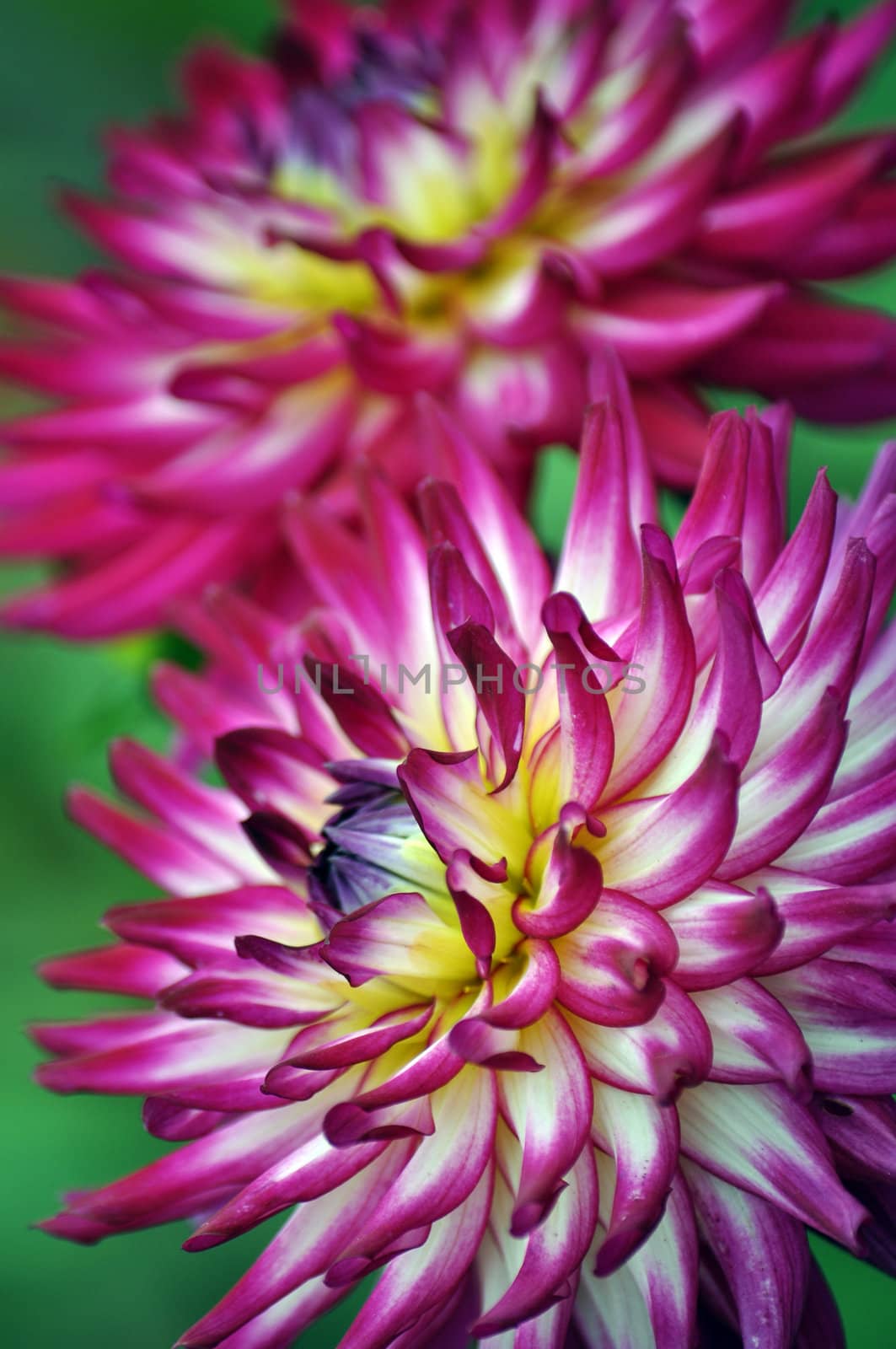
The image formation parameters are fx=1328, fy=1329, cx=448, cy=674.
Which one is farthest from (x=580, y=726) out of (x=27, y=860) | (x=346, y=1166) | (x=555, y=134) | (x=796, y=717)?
(x=27, y=860)

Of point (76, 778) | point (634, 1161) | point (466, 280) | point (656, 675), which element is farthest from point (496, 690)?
point (76, 778)

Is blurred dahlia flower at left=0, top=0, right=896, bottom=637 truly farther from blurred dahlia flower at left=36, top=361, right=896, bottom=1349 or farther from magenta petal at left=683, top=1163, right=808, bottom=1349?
magenta petal at left=683, top=1163, right=808, bottom=1349

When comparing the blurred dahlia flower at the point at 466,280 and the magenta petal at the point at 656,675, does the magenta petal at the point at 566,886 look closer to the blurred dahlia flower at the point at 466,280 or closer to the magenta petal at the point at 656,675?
the magenta petal at the point at 656,675

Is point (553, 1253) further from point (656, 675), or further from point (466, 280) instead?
point (466, 280)

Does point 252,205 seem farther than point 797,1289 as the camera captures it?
Yes

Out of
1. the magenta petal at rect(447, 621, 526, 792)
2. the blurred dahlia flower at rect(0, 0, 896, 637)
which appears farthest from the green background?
the magenta petal at rect(447, 621, 526, 792)

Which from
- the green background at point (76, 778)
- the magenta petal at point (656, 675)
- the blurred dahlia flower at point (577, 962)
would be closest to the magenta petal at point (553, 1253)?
the blurred dahlia flower at point (577, 962)

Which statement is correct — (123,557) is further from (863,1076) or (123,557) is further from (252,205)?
(863,1076)
